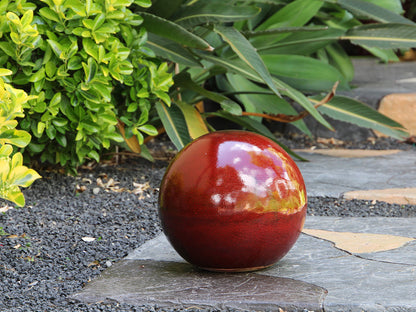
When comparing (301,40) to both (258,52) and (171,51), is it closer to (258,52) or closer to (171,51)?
(258,52)

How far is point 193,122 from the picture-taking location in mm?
3025

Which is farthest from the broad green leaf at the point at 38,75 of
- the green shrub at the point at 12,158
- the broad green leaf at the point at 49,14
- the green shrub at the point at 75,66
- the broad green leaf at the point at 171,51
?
the green shrub at the point at 12,158

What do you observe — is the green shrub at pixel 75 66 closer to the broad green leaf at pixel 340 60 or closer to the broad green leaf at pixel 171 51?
the broad green leaf at pixel 171 51

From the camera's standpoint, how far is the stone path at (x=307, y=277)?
1562mm

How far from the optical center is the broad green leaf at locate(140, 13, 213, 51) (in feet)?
8.92

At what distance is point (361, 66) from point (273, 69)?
2969mm

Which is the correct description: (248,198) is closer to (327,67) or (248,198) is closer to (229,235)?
(229,235)

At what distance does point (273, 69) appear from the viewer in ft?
12.2

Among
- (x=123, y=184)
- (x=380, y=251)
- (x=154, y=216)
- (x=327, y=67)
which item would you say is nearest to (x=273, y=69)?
(x=327, y=67)

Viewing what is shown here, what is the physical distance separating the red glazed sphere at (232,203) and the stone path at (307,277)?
0.08m

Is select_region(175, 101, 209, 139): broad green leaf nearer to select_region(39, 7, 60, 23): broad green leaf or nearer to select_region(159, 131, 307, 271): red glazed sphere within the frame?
select_region(39, 7, 60, 23): broad green leaf

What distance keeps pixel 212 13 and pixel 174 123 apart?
21.8 inches

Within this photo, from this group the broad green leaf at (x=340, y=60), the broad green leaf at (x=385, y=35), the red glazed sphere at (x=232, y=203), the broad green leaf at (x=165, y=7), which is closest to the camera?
the red glazed sphere at (x=232, y=203)

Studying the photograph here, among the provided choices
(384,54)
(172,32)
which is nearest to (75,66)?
(172,32)
